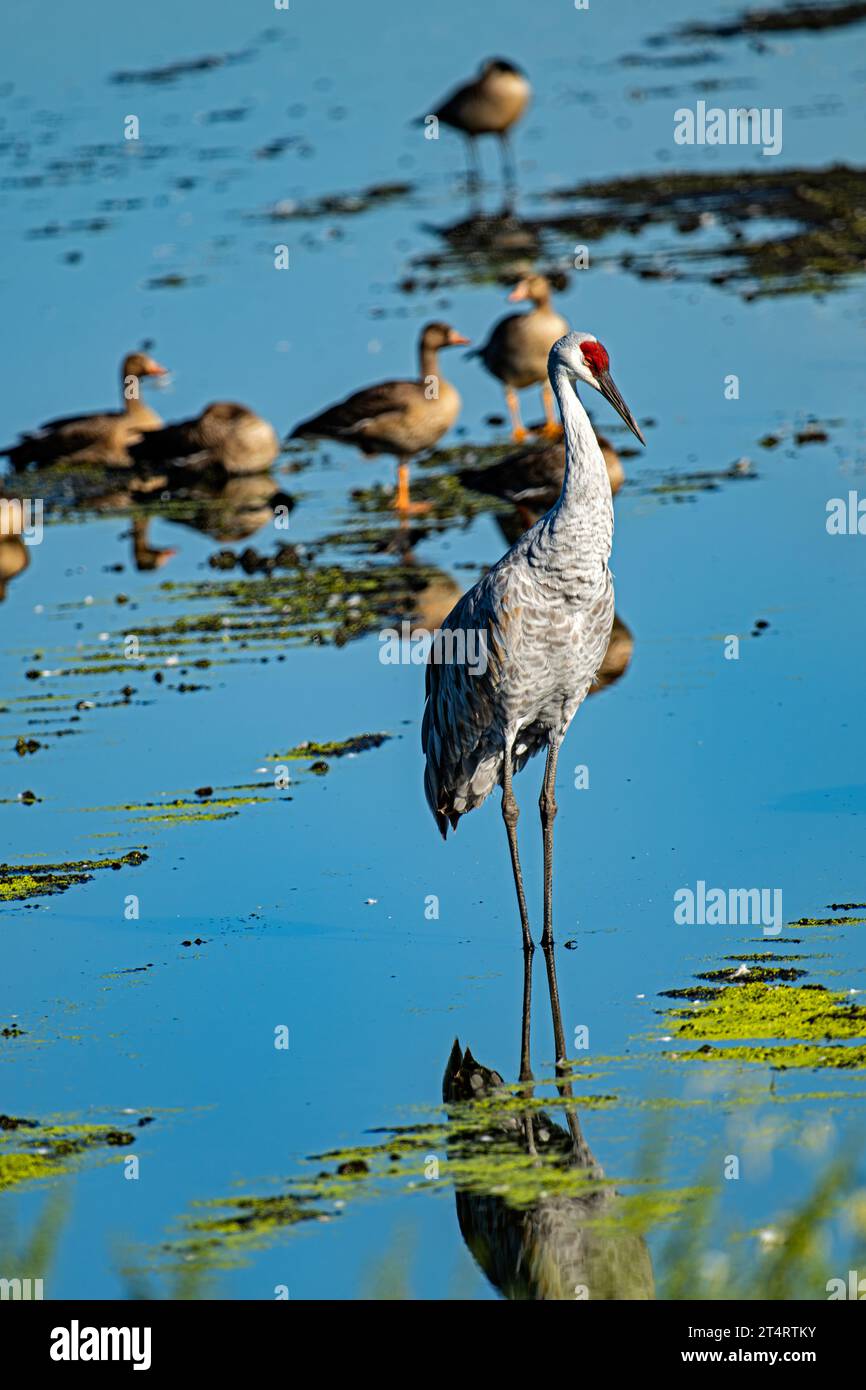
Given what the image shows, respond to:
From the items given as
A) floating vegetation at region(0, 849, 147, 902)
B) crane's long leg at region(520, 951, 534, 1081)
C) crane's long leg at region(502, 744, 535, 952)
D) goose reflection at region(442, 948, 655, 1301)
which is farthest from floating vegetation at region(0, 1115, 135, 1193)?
floating vegetation at region(0, 849, 147, 902)

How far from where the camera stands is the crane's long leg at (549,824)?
9.64 metres

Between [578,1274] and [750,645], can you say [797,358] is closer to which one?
[750,645]

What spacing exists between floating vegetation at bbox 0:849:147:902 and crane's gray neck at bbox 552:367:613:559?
10.5 ft

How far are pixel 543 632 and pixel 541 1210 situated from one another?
9.19ft

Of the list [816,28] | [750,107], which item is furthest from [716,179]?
[816,28]

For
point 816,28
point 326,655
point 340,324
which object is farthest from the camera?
point 816,28

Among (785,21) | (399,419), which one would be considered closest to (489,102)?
(399,419)

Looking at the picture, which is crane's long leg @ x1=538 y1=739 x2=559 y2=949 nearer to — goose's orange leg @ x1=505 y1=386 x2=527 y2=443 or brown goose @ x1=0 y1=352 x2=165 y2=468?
goose's orange leg @ x1=505 y1=386 x2=527 y2=443

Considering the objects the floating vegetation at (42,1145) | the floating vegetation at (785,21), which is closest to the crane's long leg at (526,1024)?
the floating vegetation at (42,1145)

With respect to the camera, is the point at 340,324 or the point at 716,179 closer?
the point at 340,324

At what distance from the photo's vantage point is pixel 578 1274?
7.02m

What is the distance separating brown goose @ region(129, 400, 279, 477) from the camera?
1956 cm

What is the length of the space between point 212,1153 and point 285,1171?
363 millimetres

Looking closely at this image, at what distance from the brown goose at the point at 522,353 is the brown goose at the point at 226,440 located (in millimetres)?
2131
